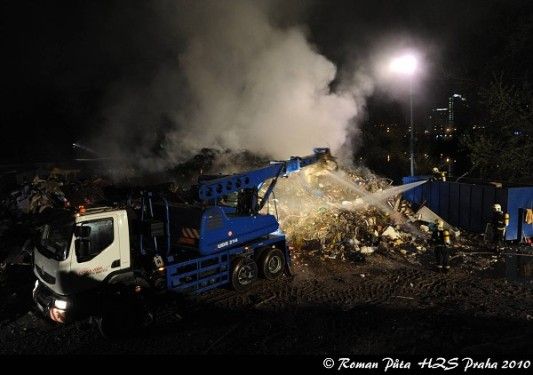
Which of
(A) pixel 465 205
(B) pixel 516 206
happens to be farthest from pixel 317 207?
(B) pixel 516 206

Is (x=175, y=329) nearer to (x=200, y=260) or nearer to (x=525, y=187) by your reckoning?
(x=200, y=260)

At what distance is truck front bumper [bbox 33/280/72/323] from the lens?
5.97 m

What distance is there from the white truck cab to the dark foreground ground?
3.07 ft

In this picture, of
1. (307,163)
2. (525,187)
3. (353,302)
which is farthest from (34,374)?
(525,187)

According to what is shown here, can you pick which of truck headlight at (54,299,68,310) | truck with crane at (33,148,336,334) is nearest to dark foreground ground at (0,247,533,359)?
truck with crane at (33,148,336,334)

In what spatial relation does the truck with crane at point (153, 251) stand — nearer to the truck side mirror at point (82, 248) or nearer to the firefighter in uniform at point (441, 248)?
the truck side mirror at point (82, 248)

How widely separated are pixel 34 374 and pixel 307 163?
725cm

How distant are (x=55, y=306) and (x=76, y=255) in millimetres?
898

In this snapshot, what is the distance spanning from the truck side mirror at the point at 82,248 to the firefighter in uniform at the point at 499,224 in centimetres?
1108

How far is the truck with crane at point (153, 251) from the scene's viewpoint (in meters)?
6.08

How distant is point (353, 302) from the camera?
7.88 meters

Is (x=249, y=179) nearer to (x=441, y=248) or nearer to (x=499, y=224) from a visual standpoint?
(x=441, y=248)

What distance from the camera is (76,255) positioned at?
598cm

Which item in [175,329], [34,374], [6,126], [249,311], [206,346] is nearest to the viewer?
[34,374]
